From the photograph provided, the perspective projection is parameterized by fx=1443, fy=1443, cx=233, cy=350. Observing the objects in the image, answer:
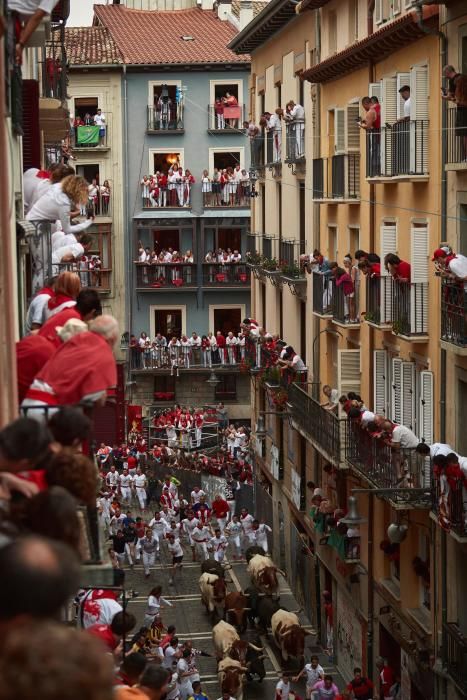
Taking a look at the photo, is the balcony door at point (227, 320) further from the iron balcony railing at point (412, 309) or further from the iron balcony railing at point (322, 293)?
the iron balcony railing at point (412, 309)

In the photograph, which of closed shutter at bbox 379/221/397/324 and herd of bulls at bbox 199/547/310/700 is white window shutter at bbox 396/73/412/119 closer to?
closed shutter at bbox 379/221/397/324

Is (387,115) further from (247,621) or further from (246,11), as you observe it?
(246,11)

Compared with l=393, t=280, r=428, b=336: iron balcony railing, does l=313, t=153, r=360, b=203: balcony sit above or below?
above

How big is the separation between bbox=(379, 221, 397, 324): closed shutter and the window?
103ft

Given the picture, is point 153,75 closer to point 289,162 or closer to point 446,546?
point 289,162

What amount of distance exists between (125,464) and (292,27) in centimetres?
1732

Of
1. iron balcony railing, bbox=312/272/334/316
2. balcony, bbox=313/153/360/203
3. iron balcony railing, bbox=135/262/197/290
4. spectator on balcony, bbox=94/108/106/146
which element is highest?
spectator on balcony, bbox=94/108/106/146

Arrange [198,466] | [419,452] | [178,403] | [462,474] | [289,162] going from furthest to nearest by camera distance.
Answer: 1. [178,403]
2. [198,466]
3. [289,162]
4. [419,452]
5. [462,474]

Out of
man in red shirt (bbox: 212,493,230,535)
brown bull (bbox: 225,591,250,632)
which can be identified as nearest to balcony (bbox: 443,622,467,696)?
brown bull (bbox: 225,591,250,632)

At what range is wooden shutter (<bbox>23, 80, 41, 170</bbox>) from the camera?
2159 cm

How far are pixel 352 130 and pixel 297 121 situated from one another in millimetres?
6529

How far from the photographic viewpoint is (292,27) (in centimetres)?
4103

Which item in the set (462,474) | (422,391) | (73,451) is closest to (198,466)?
(422,391)

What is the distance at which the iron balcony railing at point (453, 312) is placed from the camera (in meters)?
23.4
